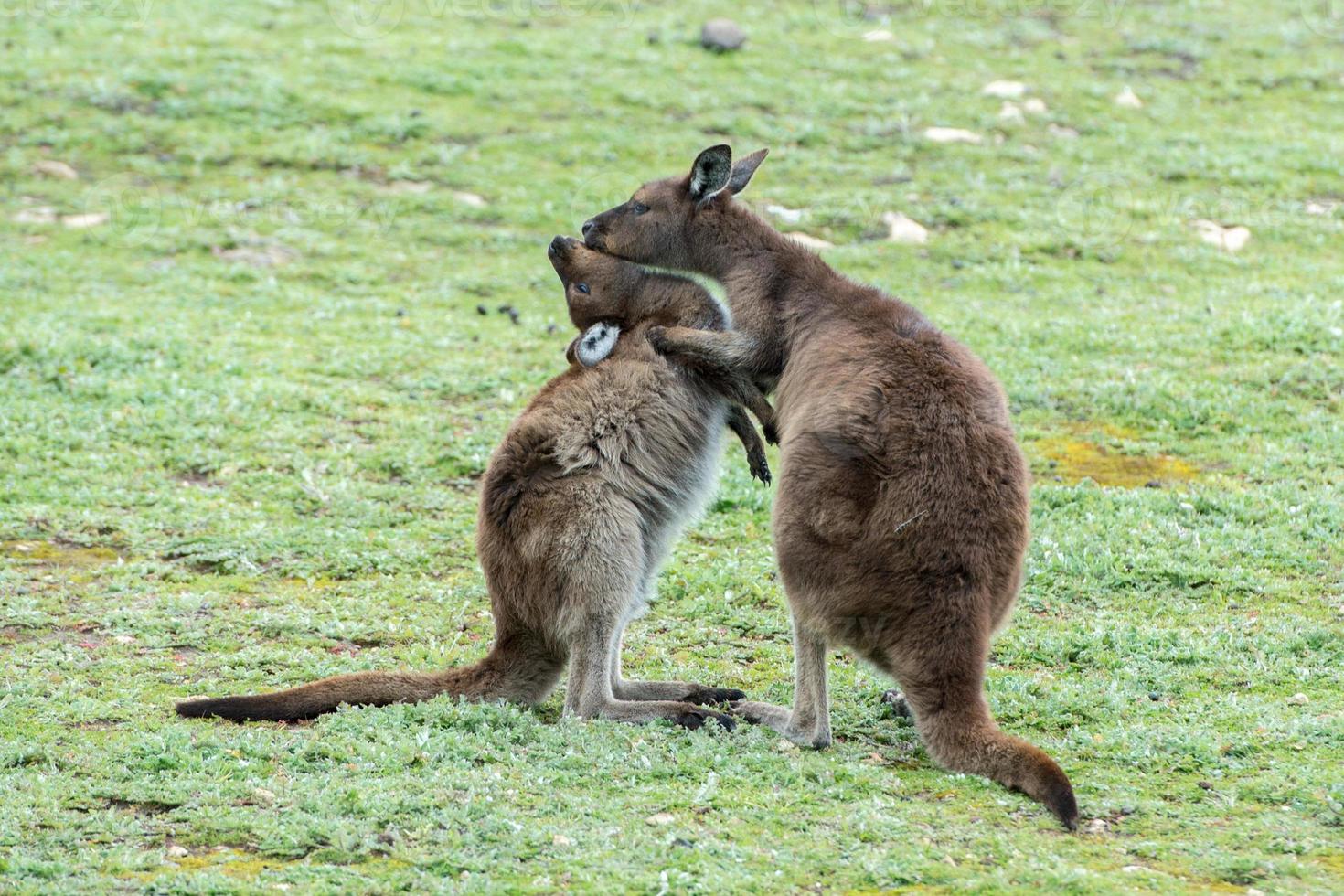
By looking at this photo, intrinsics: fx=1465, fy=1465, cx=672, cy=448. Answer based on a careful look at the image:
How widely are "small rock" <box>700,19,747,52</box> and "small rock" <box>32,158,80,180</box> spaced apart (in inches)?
258

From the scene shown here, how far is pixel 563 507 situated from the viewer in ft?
16.9

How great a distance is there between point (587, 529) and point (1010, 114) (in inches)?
416

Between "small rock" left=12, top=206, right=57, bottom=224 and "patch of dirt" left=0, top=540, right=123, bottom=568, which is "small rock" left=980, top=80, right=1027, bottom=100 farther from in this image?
"patch of dirt" left=0, top=540, right=123, bottom=568

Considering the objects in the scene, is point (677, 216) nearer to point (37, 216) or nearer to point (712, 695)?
point (712, 695)

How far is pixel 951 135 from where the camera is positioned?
1395cm

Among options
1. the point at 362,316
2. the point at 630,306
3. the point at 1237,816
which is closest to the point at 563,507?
the point at 630,306

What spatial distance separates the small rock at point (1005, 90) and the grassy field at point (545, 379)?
0.84 ft

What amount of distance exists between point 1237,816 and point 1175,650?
1494 mm

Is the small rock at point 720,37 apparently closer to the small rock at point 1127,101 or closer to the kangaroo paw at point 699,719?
the small rock at point 1127,101

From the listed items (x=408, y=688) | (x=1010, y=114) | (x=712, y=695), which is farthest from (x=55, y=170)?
(x=712, y=695)

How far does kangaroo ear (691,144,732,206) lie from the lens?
20.6ft

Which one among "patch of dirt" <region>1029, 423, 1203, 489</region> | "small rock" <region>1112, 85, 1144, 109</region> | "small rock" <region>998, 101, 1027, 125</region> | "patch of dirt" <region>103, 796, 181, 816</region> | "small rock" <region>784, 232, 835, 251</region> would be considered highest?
"small rock" <region>1112, 85, 1144, 109</region>

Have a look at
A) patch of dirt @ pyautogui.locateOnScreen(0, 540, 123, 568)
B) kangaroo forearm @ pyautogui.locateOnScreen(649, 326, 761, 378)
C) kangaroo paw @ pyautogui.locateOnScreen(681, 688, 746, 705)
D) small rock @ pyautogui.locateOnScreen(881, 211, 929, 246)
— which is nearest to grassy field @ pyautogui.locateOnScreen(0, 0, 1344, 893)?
patch of dirt @ pyautogui.locateOnScreen(0, 540, 123, 568)

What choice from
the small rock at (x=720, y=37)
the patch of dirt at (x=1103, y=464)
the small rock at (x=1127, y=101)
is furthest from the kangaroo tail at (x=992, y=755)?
the small rock at (x=720, y=37)
